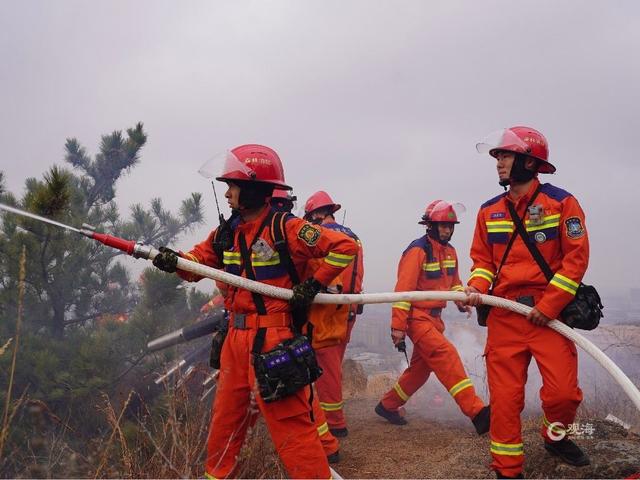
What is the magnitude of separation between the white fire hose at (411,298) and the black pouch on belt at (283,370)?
33 cm

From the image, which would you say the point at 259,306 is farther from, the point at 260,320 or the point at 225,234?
the point at 225,234

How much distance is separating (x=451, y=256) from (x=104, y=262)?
5042mm

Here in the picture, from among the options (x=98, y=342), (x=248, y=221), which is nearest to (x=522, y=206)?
(x=248, y=221)

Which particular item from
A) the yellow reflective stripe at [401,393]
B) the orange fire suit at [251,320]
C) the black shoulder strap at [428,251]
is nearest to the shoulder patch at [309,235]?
the orange fire suit at [251,320]

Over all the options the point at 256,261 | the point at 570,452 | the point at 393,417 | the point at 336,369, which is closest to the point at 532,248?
the point at 570,452

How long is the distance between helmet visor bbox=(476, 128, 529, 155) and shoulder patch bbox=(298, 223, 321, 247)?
1496 millimetres

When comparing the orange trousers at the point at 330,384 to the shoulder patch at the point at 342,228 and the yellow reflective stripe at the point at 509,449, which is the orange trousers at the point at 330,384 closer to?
the shoulder patch at the point at 342,228

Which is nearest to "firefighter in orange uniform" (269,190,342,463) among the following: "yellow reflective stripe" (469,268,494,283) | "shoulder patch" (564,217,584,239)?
"yellow reflective stripe" (469,268,494,283)

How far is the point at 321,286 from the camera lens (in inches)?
122

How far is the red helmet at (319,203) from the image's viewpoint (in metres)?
6.06

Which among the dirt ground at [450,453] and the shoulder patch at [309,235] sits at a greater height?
the shoulder patch at [309,235]

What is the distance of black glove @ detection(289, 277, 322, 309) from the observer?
→ 3.00 meters

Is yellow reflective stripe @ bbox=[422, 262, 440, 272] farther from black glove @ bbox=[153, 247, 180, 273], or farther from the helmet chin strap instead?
black glove @ bbox=[153, 247, 180, 273]

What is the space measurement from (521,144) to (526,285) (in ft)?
3.22
